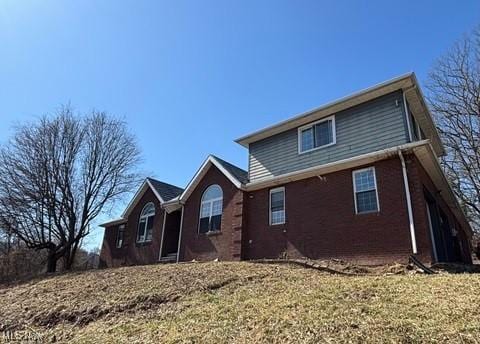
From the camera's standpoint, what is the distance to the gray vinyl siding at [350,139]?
10781 millimetres

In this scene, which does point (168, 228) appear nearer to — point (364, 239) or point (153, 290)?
point (153, 290)

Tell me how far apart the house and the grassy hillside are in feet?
7.29

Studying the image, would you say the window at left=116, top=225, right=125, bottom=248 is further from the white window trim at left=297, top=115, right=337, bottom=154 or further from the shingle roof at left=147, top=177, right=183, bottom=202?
the white window trim at left=297, top=115, right=337, bottom=154

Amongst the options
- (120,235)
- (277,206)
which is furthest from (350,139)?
(120,235)

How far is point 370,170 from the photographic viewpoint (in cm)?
1077

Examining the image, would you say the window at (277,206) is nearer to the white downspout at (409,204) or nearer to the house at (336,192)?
the house at (336,192)

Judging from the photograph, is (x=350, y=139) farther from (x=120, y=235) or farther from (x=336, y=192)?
(x=120, y=235)

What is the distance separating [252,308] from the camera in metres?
6.01

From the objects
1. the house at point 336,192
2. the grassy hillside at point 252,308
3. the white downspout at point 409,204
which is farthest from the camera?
the house at point 336,192

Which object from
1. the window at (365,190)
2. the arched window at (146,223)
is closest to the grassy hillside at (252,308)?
the window at (365,190)

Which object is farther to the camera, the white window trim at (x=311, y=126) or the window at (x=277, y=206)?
the window at (x=277, y=206)

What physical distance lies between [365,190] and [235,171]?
677 cm

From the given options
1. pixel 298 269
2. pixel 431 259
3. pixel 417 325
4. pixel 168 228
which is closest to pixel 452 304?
pixel 417 325

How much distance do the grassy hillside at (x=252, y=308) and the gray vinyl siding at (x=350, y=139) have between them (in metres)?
4.57
